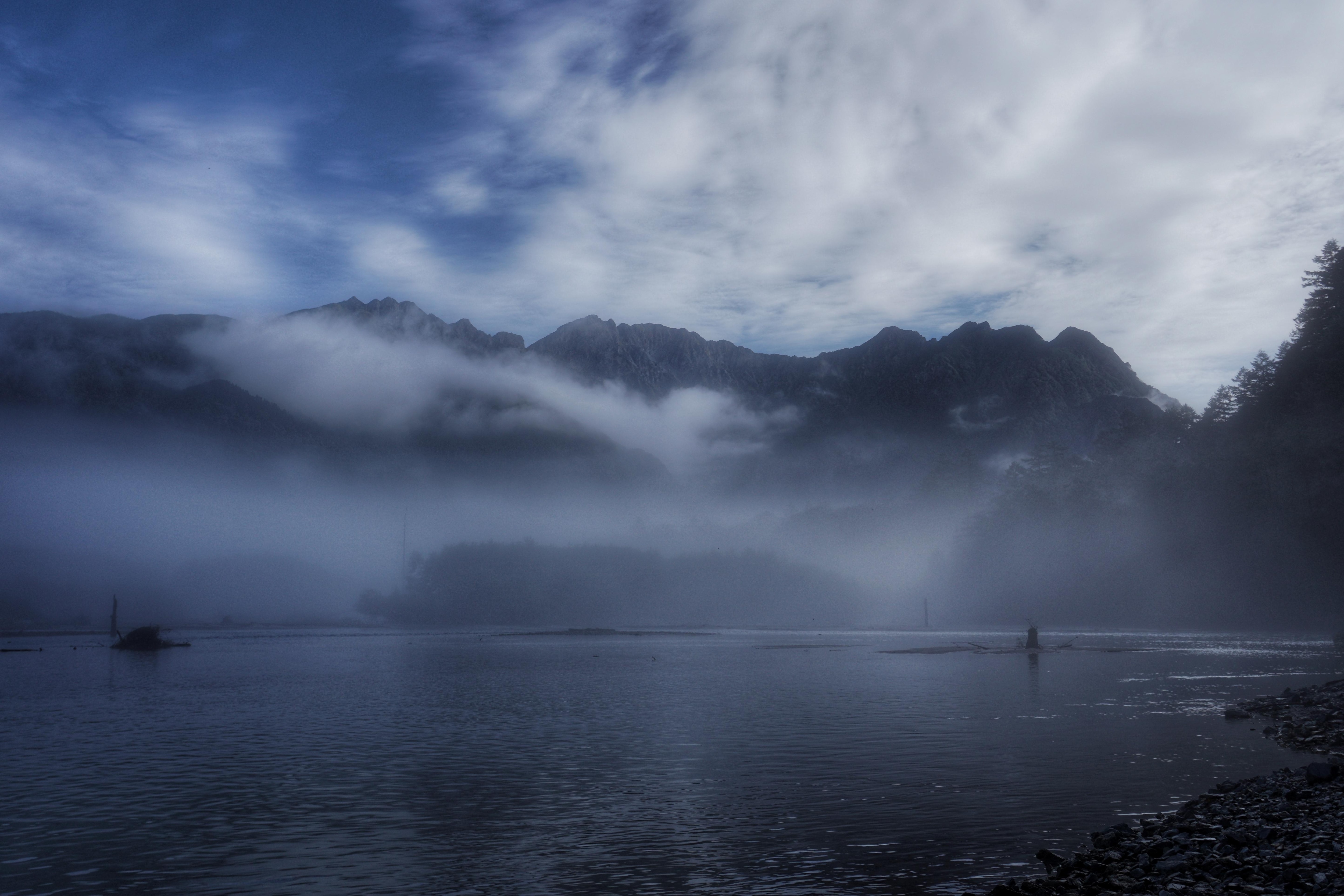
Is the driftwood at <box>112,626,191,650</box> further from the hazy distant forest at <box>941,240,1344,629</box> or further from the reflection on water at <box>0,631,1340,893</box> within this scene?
the hazy distant forest at <box>941,240,1344,629</box>

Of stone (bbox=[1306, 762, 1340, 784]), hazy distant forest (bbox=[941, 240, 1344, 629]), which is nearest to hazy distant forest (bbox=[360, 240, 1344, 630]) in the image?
hazy distant forest (bbox=[941, 240, 1344, 629])

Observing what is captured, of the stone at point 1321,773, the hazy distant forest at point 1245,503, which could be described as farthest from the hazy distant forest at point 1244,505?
the stone at point 1321,773

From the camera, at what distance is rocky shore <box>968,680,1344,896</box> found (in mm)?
16438

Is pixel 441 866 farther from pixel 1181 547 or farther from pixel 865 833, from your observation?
pixel 1181 547

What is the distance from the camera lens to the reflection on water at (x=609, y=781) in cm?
2150

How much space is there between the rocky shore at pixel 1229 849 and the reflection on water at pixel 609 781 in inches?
66.7

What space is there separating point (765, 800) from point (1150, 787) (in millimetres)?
12523

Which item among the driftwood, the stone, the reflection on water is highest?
the stone

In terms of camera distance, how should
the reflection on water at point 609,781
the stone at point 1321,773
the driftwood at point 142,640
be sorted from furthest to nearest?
the driftwood at point 142,640, the stone at point 1321,773, the reflection on water at point 609,781

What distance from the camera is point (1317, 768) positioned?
83.4 ft

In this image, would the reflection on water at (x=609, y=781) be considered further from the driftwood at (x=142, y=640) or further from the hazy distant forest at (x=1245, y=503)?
the driftwood at (x=142, y=640)

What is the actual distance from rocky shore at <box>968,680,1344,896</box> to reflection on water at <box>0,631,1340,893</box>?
169 cm

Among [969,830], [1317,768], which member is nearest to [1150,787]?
[1317,768]

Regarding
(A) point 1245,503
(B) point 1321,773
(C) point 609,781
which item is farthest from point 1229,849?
(A) point 1245,503
